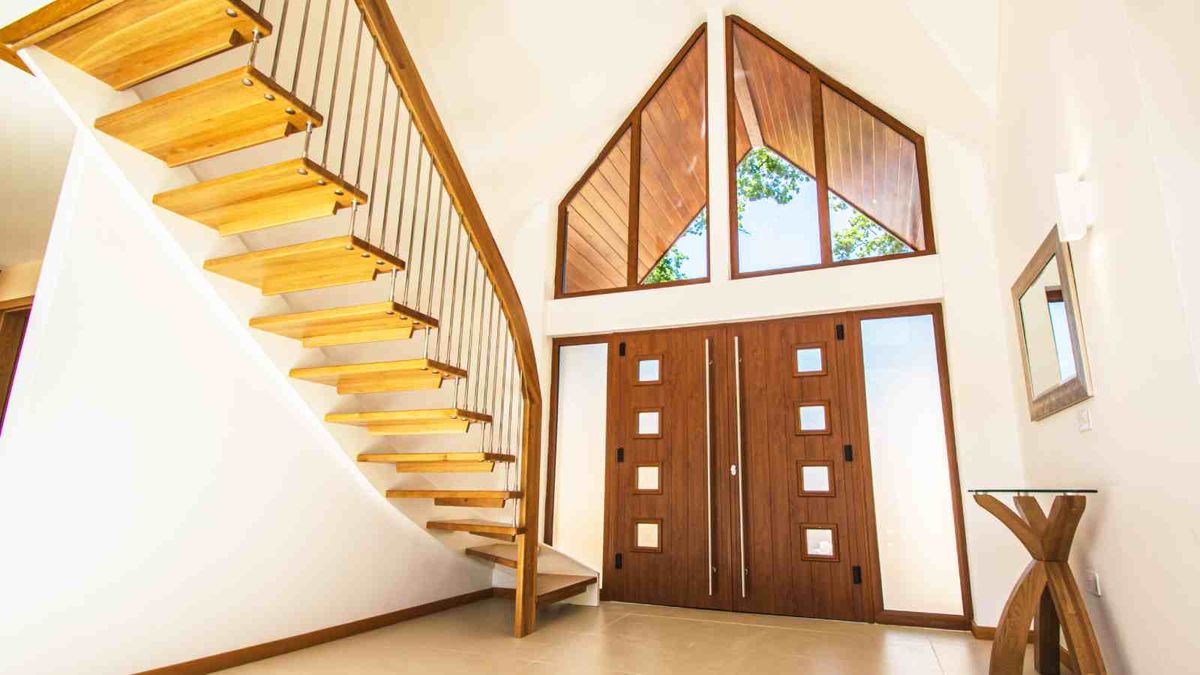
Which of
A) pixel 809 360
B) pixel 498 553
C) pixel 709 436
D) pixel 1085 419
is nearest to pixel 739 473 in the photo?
pixel 709 436

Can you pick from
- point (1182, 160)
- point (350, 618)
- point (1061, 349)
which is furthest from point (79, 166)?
point (1061, 349)

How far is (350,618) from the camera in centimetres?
372

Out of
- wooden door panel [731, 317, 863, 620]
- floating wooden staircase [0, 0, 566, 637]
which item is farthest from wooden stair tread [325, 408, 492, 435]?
wooden door panel [731, 317, 863, 620]

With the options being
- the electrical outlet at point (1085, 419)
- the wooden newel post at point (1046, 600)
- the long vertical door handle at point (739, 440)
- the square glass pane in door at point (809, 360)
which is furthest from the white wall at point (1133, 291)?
the long vertical door handle at point (739, 440)

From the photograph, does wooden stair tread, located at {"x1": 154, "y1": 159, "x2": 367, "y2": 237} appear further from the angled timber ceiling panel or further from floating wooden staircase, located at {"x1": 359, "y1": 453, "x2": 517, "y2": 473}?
the angled timber ceiling panel

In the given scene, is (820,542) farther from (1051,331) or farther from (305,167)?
(305,167)

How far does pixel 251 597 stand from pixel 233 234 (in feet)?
5.72

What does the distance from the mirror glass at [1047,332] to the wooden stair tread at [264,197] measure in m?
3.13

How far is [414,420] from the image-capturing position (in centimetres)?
329

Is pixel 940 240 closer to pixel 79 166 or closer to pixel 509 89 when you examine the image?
pixel 509 89

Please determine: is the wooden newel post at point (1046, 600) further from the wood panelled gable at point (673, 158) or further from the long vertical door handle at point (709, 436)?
the wood panelled gable at point (673, 158)

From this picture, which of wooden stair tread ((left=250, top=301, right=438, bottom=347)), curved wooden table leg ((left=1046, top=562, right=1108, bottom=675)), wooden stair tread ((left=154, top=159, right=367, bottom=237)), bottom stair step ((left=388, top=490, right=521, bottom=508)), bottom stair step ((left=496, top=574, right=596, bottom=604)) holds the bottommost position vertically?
bottom stair step ((left=496, top=574, right=596, bottom=604))

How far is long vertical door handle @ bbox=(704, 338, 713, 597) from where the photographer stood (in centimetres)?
467

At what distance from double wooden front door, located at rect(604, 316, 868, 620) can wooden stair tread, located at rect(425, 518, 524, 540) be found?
4.49ft
